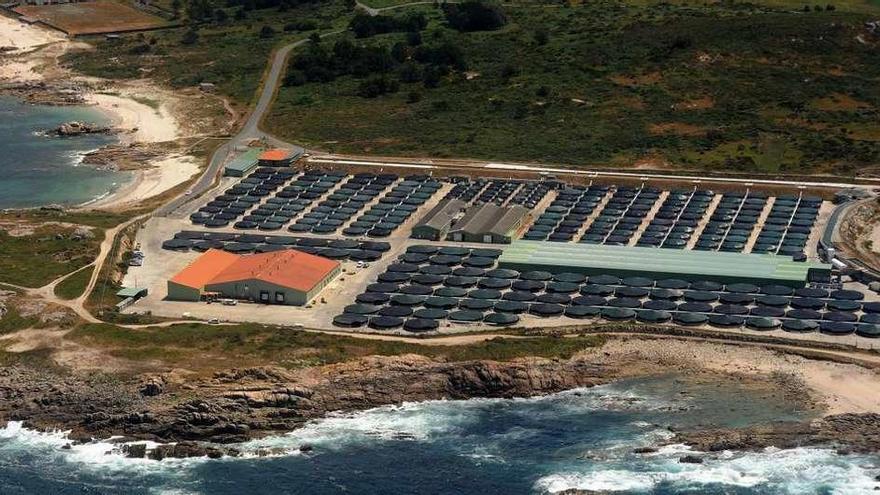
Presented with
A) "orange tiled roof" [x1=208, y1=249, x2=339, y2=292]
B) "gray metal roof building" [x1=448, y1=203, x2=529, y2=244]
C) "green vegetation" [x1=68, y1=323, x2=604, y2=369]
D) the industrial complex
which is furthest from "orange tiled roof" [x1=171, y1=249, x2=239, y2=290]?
"gray metal roof building" [x1=448, y1=203, x2=529, y2=244]

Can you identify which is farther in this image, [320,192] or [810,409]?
[320,192]

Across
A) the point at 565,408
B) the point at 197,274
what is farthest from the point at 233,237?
the point at 565,408

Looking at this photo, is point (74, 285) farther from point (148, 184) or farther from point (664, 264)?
point (664, 264)

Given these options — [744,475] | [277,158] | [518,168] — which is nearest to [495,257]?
[518,168]

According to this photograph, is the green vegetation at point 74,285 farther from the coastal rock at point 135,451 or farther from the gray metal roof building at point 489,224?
the gray metal roof building at point 489,224

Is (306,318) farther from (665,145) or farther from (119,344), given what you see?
(665,145)

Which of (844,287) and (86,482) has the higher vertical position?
(86,482)
